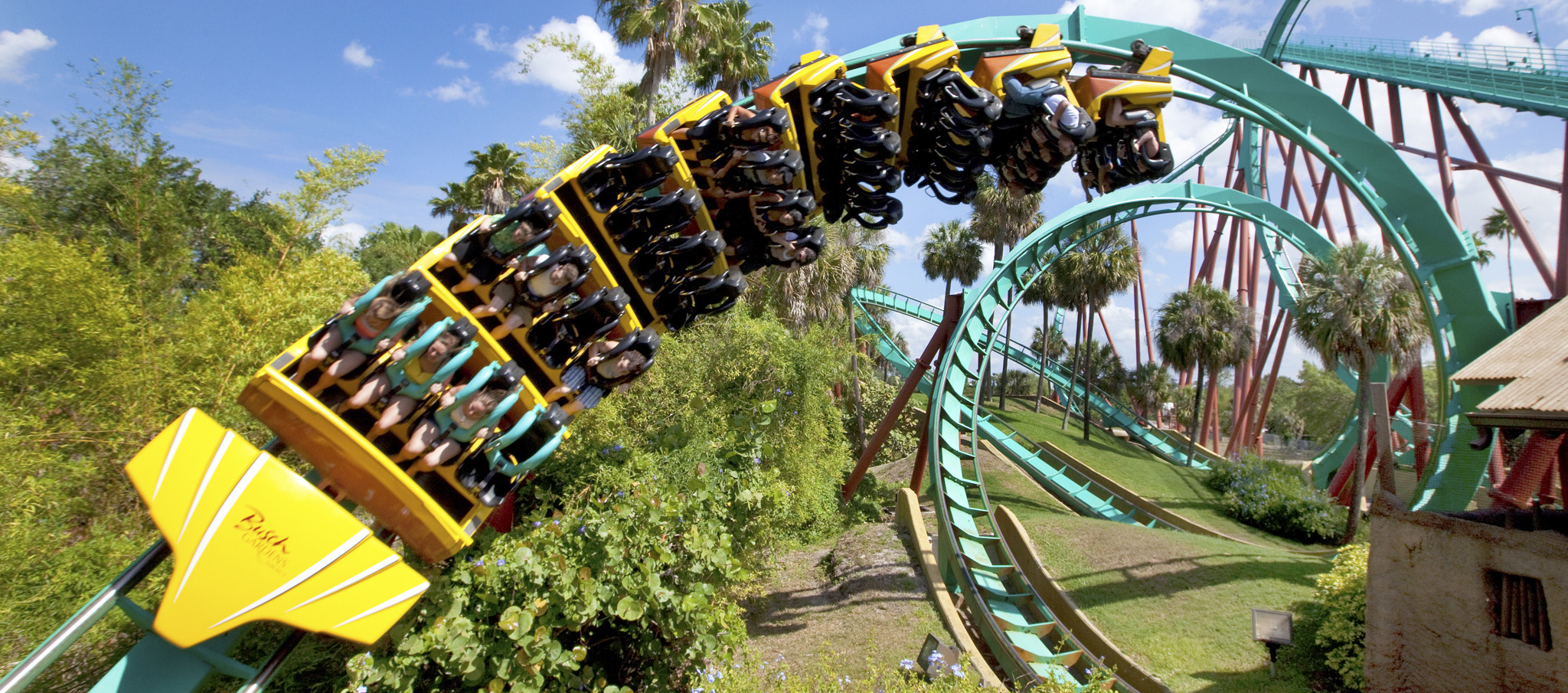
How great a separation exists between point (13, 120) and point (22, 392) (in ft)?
11.6

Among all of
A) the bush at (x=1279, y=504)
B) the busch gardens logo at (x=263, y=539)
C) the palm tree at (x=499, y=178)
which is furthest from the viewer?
the palm tree at (x=499, y=178)

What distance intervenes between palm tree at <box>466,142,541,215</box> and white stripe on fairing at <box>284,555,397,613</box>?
1428cm

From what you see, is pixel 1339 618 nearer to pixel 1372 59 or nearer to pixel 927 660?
pixel 927 660

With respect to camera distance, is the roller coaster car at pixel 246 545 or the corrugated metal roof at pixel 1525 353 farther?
the corrugated metal roof at pixel 1525 353

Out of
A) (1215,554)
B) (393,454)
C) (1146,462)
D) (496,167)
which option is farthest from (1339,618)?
(496,167)

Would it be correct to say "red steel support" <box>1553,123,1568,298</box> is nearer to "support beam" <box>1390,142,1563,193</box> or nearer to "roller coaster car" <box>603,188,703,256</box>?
"support beam" <box>1390,142,1563,193</box>

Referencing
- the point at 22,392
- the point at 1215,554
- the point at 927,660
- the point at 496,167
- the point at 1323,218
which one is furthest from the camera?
the point at 1323,218

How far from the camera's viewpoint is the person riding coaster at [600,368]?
4.38 meters

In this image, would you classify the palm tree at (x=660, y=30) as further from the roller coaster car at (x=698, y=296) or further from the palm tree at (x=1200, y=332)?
the palm tree at (x=1200, y=332)

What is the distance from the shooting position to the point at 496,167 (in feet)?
55.7

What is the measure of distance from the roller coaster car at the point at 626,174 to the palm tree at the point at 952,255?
74.5 ft

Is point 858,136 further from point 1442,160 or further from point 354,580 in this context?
point 1442,160

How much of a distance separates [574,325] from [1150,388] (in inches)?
1127

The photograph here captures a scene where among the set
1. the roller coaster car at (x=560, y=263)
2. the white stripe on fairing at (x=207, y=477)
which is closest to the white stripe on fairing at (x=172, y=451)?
the white stripe on fairing at (x=207, y=477)
